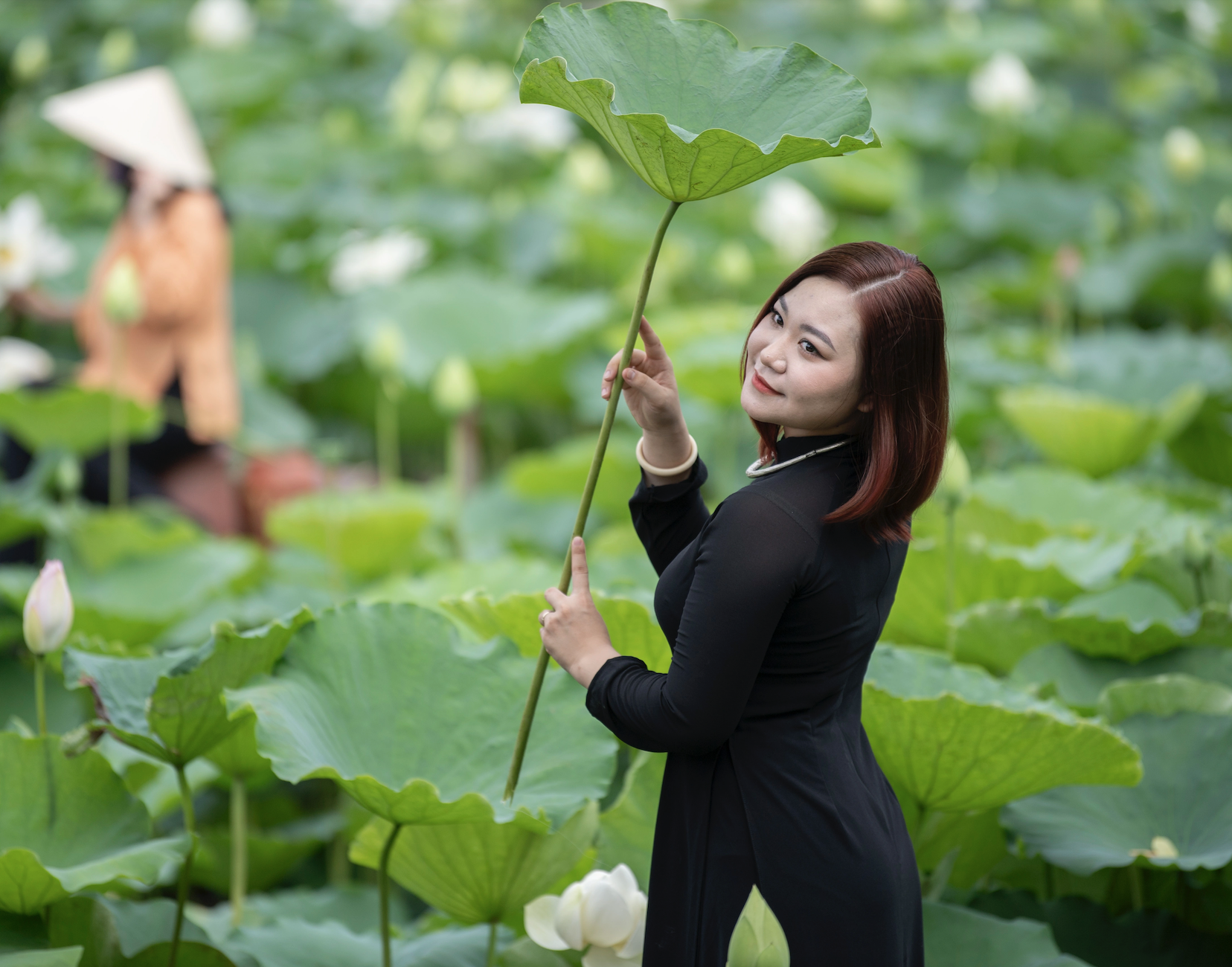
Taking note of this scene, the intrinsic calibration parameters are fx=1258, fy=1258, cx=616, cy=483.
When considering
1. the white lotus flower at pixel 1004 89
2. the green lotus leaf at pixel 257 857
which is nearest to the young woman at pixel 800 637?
the green lotus leaf at pixel 257 857

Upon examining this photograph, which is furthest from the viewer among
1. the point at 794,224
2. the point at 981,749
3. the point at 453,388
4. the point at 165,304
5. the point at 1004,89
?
the point at 1004,89

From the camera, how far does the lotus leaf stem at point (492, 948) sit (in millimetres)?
1242

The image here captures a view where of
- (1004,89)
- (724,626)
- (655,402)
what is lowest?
(724,626)

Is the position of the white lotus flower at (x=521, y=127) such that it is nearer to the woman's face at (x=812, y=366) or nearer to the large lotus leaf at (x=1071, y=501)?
the large lotus leaf at (x=1071, y=501)

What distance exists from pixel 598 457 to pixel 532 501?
209cm

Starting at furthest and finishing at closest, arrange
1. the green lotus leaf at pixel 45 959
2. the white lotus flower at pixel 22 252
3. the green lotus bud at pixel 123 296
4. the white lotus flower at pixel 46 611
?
1. the white lotus flower at pixel 22 252
2. the green lotus bud at pixel 123 296
3. the white lotus flower at pixel 46 611
4. the green lotus leaf at pixel 45 959

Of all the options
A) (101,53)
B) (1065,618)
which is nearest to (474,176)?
(101,53)

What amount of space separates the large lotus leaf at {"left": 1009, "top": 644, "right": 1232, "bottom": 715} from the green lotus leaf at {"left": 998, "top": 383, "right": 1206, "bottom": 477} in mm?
926

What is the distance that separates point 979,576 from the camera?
173cm

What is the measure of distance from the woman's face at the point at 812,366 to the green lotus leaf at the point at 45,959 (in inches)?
28.6

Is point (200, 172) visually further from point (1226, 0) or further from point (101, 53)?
point (1226, 0)

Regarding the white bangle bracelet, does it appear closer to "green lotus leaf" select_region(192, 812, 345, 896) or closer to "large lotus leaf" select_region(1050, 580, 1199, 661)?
"large lotus leaf" select_region(1050, 580, 1199, 661)

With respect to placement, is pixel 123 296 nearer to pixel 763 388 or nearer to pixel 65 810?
pixel 65 810

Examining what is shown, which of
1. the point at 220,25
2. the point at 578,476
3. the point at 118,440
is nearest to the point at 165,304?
the point at 118,440
